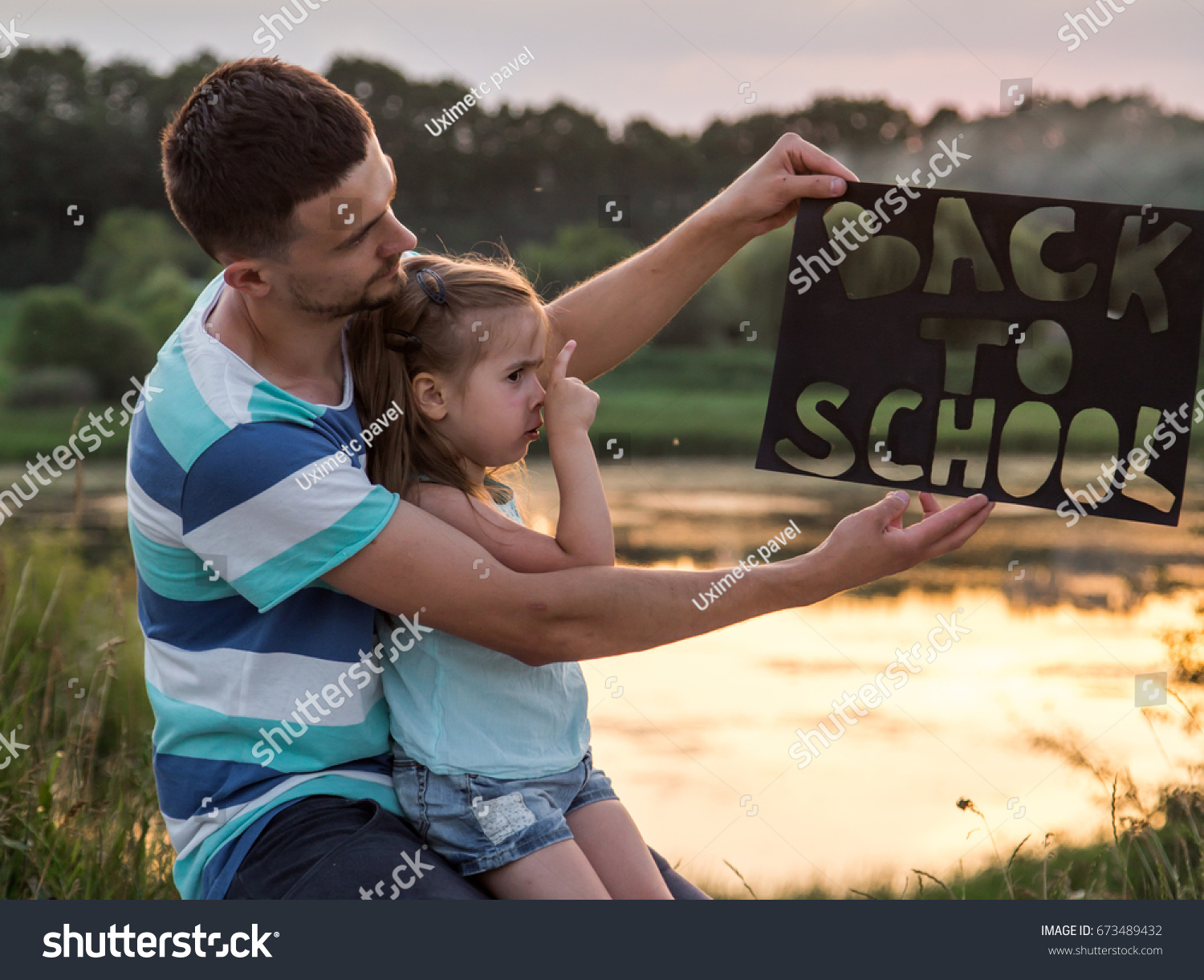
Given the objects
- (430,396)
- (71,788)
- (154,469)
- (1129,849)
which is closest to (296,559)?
(154,469)

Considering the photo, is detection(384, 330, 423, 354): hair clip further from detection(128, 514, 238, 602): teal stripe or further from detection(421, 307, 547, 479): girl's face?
detection(128, 514, 238, 602): teal stripe

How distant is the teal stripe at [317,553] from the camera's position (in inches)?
57.8

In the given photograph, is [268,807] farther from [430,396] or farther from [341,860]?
[430,396]

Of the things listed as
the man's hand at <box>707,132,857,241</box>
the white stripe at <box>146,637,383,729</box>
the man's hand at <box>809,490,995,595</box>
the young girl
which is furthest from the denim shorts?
the man's hand at <box>707,132,857,241</box>

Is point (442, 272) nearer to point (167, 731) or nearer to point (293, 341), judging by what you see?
point (293, 341)

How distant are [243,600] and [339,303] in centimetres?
44

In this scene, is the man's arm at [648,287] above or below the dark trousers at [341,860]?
above

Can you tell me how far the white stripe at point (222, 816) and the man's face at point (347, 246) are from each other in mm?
651

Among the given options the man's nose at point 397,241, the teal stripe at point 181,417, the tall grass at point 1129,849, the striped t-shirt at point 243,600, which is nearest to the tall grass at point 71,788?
the striped t-shirt at point 243,600

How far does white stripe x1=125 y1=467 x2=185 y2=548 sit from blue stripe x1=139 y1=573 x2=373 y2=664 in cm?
10

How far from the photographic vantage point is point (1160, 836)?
286cm

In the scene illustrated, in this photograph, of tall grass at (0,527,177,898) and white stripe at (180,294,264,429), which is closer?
white stripe at (180,294,264,429)

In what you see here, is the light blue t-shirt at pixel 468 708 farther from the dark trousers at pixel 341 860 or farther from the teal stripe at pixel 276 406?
the teal stripe at pixel 276 406

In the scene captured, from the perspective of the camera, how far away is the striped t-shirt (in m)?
1.47
